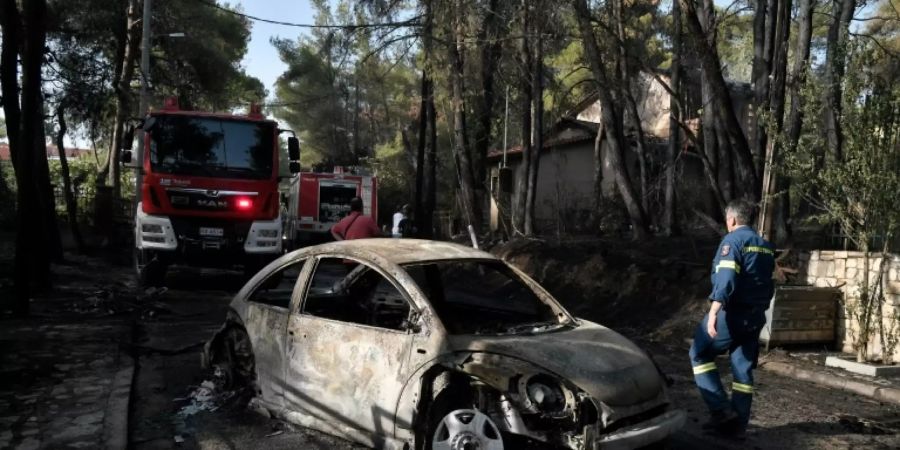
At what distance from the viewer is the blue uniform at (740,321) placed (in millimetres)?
5254

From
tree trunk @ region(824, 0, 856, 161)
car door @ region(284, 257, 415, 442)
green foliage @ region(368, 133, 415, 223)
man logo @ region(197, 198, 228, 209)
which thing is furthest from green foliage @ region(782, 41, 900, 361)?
green foliage @ region(368, 133, 415, 223)

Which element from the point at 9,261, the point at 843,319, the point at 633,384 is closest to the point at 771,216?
the point at 843,319

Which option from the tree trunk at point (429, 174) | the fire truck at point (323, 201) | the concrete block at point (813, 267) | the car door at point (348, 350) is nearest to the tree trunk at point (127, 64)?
the fire truck at point (323, 201)

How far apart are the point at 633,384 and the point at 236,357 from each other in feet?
11.3

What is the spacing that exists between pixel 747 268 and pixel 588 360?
70.5 inches

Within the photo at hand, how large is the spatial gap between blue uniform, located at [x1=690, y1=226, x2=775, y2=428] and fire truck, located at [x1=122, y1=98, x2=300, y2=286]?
881 centimetres

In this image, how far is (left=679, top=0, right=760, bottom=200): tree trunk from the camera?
1106cm

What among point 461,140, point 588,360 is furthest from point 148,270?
point 588,360

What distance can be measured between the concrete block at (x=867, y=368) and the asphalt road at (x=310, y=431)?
727 millimetres

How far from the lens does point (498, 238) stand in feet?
64.0

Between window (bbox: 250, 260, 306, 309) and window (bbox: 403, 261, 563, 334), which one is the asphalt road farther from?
window (bbox: 403, 261, 563, 334)

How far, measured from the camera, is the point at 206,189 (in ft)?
39.6

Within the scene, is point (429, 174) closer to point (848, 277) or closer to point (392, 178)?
point (848, 277)

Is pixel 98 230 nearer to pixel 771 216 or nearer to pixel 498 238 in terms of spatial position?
pixel 498 238
